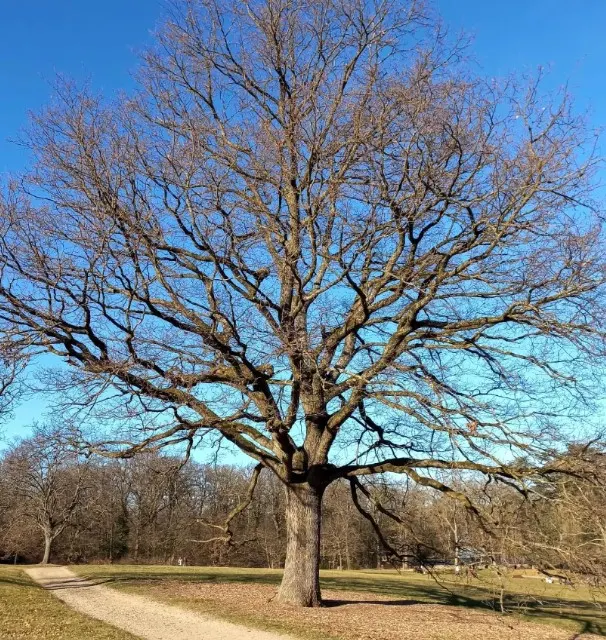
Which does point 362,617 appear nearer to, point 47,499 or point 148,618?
point 148,618

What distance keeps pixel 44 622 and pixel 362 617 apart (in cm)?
585

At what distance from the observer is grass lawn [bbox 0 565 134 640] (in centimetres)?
868

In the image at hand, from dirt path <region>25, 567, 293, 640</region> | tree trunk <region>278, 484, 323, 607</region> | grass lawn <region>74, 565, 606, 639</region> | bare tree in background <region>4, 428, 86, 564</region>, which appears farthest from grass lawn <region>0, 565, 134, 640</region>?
bare tree in background <region>4, 428, 86, 564</region>

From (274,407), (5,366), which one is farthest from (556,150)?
(5,366)

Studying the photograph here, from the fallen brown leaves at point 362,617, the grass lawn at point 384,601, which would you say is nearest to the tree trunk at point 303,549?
the fallen brown leaves at point 362,617

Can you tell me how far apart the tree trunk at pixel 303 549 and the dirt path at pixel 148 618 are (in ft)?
6.72

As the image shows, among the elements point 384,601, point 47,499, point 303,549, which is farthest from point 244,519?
point 303,549

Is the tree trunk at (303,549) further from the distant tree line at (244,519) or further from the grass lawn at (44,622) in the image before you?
the grass lawn at (44,622)

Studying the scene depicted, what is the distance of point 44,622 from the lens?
10016 mm

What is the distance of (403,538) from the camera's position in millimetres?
14227

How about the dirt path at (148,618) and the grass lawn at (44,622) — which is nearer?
the grass lawn at (44,622)

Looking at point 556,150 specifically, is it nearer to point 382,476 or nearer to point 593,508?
point 593,508

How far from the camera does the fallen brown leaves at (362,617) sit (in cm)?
1011

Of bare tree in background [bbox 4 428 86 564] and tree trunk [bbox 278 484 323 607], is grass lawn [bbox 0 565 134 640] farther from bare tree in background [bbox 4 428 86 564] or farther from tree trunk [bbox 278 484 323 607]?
bare tree in background [bbox 4 428 86 564]
